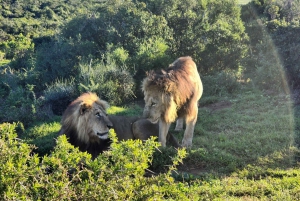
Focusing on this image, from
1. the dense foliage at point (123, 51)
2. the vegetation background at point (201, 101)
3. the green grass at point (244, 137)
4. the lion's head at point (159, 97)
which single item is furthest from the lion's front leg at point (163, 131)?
the dense foliage at point (123, 51)

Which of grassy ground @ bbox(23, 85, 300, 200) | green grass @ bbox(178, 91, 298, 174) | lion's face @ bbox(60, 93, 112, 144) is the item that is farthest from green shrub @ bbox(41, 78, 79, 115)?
lion's face @ bbox(60, 93, 112, 144)

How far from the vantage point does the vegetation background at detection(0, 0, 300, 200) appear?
114 inches

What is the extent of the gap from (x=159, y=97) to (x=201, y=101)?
6007 mm

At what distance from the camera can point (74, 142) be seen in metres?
5.87

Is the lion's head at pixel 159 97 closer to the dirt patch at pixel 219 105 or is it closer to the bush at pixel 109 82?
the dirt patch at pixel 219 105

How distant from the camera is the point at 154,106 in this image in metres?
6.23

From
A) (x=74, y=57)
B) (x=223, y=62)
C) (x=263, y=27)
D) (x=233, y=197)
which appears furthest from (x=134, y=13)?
(x=233, y=197)

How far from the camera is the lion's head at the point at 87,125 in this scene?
18.8 feet

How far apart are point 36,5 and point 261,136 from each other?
65412mm

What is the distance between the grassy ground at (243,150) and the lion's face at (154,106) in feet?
2.65

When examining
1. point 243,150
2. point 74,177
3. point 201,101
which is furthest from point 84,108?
point 201,101

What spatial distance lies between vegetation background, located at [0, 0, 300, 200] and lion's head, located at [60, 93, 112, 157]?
3.55 feet

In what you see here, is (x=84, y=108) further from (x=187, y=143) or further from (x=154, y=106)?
(x=187, y=143)

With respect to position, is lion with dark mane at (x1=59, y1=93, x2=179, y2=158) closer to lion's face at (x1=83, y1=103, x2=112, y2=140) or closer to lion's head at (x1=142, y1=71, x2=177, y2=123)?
lion's face at (x1=83, y1=103, x2=112, y2=140)
